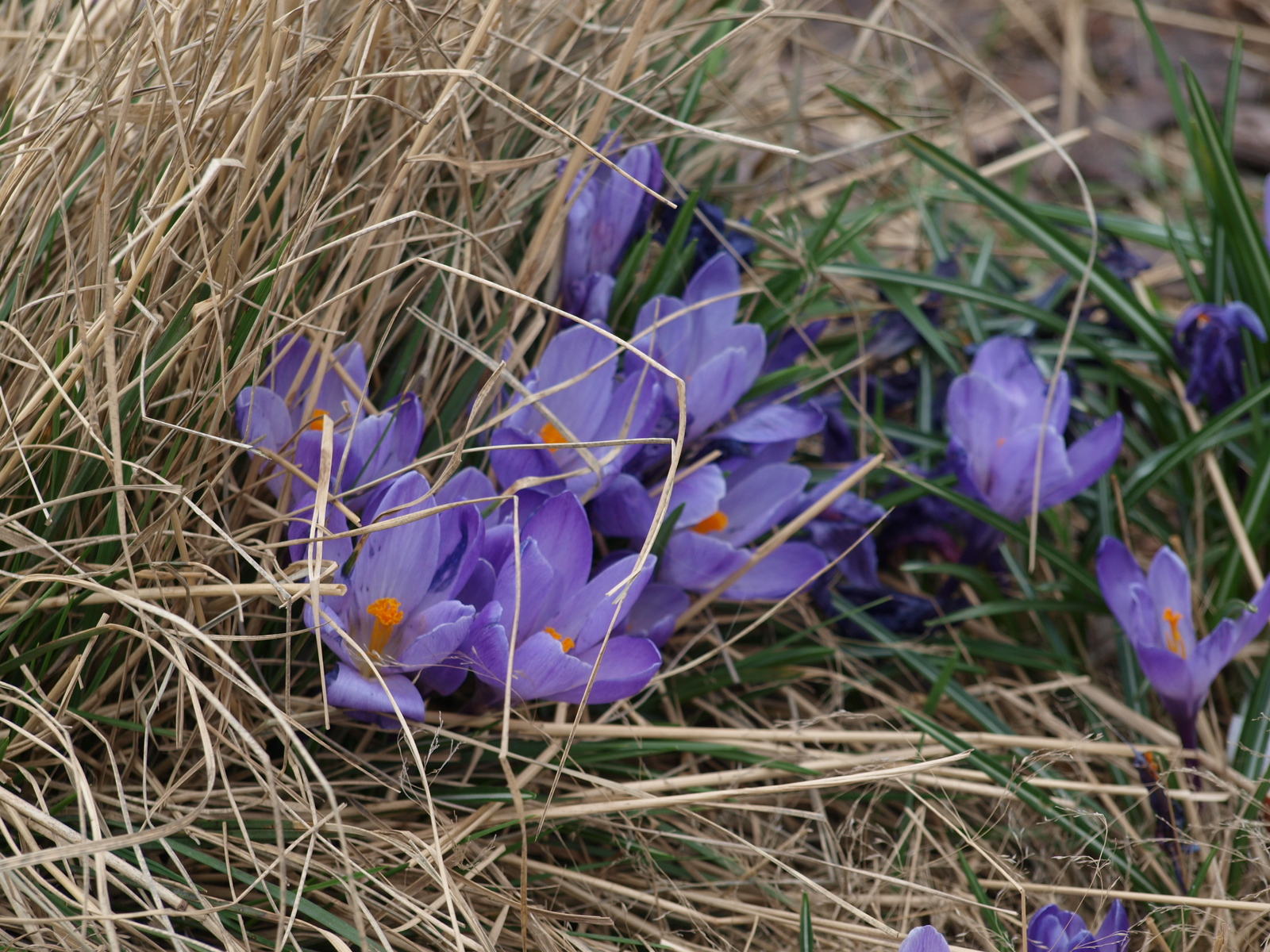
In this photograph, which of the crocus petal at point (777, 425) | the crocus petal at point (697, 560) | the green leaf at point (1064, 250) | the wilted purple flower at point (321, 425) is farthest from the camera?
the green leaf at point (1064, 250)

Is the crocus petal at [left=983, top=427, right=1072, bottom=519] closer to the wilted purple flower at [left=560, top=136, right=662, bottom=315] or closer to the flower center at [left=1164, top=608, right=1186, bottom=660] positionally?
the flower center at [left=1164, top=608, right=1186, bottom=660]

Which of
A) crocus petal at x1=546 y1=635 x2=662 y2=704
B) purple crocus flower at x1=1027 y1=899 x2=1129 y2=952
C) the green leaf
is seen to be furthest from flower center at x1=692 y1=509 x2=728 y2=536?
the green leaf

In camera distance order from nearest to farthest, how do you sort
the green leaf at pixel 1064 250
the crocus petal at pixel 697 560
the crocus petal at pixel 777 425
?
the crocus petal at pixel 697 560 < the crocus petal at pixel 777 425 < the green leaf at pixel 1064 250

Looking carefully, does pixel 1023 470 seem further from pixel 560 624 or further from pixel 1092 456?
pixel 560 624

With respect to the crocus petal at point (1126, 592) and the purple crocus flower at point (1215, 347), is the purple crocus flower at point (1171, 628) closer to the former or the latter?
the crocus petal at point (1126, 592)

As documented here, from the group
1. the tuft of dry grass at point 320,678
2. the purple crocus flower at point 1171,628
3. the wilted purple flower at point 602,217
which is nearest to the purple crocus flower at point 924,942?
the tuft of dry grass at point 320,678

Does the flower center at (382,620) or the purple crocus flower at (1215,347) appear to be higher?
the purple crocus flower at (1215,347)
